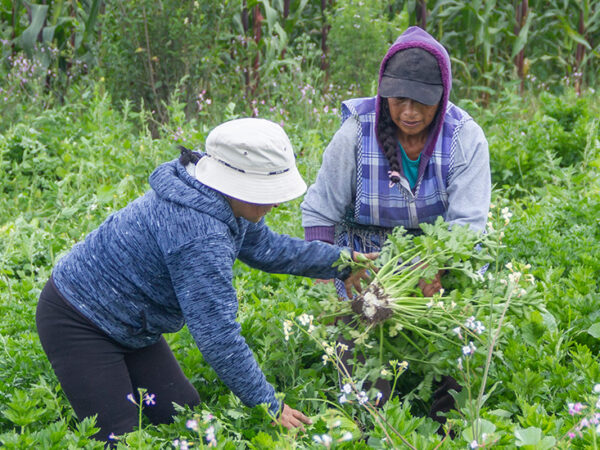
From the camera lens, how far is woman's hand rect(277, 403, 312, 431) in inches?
96.3

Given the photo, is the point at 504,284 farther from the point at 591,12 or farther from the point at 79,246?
the point at 591,12

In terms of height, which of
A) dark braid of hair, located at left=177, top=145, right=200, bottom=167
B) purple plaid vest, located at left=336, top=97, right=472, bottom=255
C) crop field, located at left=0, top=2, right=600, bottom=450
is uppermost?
dark braid of hair, located at left=177, top=145, right=200, bottom=167

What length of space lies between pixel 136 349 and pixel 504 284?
1.40 metres

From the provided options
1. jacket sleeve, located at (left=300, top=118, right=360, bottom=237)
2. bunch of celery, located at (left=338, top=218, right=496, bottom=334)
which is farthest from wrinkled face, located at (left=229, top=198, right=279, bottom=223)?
jacket sleeve, located at (left=300, top=118, right=360, bottom=237)

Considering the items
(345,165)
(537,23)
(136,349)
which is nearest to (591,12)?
(537,23)

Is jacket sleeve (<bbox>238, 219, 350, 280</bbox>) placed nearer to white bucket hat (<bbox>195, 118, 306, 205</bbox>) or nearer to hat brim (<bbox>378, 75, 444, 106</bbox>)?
white bucket hat (<bbox>195, 118, 306, 205</bbox>)

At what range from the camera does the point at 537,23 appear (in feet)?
32.7

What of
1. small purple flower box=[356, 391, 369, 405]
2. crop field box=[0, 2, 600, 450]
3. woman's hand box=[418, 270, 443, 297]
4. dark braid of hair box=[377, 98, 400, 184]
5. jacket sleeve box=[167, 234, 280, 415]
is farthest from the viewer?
dark braid of hair box=[377, 98, 400, 184]

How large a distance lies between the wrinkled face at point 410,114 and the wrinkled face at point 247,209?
31.1 inches

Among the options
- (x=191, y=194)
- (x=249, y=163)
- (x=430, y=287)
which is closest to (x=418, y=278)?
(x=430, y=287)

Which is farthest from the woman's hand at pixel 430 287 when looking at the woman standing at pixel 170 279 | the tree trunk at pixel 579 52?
the tree trunk at pixel 579 52

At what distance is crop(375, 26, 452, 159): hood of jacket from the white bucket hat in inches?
31.6

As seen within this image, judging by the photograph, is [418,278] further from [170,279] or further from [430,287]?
[170,279]

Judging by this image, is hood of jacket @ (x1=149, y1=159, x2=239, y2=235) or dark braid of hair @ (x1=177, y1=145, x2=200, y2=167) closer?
hood of jacket @ (x1=149, y1=159, x2=239, y2=235)
